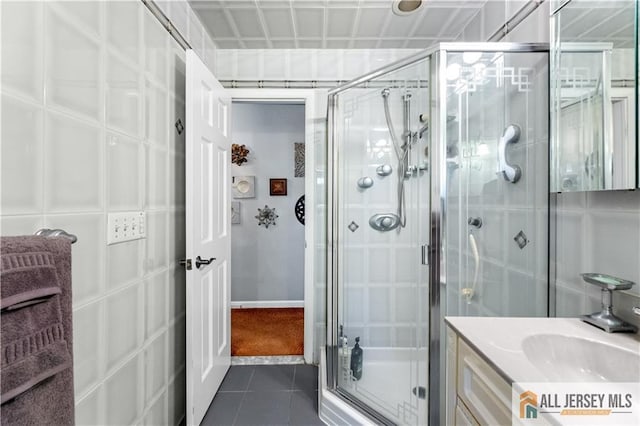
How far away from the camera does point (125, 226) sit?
112cm

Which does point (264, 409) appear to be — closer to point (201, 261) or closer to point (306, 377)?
point (306, 377)

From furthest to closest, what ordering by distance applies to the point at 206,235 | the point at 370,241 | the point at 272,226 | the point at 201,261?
the point at 272,226
the point at 370,241
the point at 206,235
the point at 201,261

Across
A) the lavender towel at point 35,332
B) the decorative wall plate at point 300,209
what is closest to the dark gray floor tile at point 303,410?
the lavender towel at point 35,332

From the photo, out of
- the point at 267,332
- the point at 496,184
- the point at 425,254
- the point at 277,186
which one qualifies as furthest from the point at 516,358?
the point at 277,186

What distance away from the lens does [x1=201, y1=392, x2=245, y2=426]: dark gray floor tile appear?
1656mm

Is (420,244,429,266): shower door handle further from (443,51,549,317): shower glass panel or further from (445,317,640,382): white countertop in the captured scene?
(445,317,640,382): white countertop

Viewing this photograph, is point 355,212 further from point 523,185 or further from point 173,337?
point 173,337

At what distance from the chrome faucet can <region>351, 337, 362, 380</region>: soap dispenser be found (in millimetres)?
1214

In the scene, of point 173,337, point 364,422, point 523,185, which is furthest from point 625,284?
point 173,337

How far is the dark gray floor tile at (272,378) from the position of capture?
1.97 meters

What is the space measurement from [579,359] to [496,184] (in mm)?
751

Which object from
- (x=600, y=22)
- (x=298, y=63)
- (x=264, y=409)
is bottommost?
(x=264, y=409)

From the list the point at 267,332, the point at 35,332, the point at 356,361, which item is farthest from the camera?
the point at 267,332

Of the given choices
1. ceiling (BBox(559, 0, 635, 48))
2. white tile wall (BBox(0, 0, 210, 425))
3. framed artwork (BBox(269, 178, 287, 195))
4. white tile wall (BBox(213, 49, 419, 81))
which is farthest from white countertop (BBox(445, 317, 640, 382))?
framed artwork (BBox(269, 178, 287, 195))
